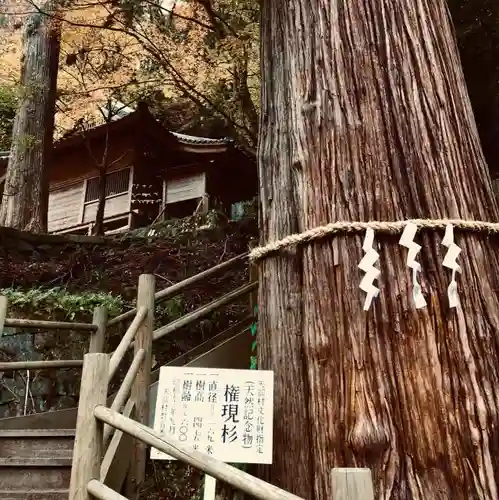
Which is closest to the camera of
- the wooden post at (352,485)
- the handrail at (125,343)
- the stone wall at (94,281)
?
the wooden post at (352,485)

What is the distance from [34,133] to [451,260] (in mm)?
9254

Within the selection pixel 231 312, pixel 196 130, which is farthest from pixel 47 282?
pixel 196 130

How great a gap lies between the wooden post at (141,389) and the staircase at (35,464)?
1.43 feet

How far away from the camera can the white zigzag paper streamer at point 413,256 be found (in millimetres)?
1722

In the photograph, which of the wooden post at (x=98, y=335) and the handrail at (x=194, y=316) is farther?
the wooden post at (x=98, y=335)

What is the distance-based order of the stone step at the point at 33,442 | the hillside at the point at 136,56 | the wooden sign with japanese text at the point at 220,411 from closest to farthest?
the wooden sign with japanese text at the point at 220,411 < the stone step at the point at 33,442 < the hillside at the point at 136,56

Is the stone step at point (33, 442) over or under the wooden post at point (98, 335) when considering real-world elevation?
under

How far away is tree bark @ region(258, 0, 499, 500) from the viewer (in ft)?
5.23

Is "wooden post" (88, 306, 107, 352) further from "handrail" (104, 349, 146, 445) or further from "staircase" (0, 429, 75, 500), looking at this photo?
"handrail" (104, 349, 146, 445)

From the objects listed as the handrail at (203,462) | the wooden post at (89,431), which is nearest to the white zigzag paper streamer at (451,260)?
the handrail at (203,462)

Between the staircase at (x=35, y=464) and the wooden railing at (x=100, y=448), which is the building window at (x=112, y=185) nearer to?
the staircase at (x=35, y=464)

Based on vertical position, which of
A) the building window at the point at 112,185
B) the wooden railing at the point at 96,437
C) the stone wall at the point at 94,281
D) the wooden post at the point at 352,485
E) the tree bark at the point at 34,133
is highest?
the building window at the point at 112,185

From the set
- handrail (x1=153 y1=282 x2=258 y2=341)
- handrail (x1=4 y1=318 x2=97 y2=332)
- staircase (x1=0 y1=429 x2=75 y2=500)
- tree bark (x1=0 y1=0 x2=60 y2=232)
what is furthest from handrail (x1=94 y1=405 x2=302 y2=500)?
tree bark (x1=0 y1=0 x2=60 y2=232)

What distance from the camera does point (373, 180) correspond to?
193cm
